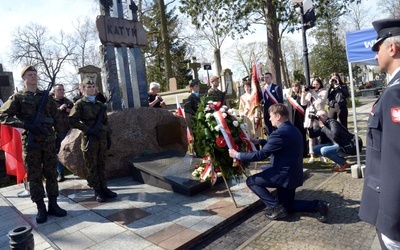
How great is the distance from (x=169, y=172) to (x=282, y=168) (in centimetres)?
210

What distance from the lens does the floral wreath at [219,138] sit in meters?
4.12

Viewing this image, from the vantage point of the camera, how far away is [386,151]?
1.56 meters

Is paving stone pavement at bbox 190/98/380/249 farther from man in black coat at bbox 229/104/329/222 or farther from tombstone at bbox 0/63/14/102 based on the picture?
tombstone at bbox 0/63/14/102

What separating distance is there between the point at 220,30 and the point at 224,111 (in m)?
9.26

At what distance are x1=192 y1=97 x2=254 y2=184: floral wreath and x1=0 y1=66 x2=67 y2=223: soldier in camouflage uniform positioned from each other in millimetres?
2068

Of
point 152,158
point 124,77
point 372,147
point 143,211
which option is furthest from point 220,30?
point 372,147

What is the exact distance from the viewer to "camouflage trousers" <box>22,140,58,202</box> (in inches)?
158

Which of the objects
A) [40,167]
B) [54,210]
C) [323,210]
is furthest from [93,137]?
[323,210]

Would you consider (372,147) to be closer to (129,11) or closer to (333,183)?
(333,183)

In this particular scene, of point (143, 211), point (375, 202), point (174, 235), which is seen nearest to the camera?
point (375, 202)

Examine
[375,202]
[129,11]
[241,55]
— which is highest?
[241,55]

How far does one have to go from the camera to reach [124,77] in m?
7.12

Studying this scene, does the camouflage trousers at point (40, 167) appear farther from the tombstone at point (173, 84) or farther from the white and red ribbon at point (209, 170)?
the tombstone at point (173, 84)

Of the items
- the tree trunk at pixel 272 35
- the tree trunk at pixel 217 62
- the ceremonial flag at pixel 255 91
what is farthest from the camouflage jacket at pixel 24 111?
the tree trunk at pixel 217 62
